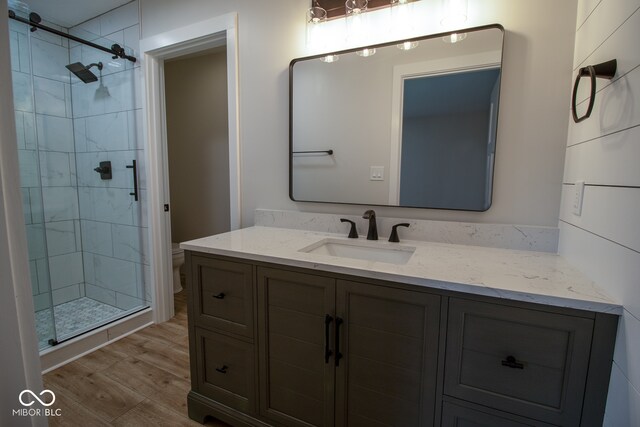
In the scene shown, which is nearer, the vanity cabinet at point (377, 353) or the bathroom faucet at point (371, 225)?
the vanity cabinet at point (377, 353)

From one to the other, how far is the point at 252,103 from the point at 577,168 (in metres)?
1.64

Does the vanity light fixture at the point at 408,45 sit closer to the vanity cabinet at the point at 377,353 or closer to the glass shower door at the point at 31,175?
the vanity cabinet at the point at 377,353

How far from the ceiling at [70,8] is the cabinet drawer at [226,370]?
8.19 ft

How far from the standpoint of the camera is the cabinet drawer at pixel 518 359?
2.67ft

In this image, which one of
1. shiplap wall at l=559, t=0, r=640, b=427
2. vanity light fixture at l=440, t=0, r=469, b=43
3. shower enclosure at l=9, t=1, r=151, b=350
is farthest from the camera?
shower enclosure at l=9, t=1, r=151, b=350

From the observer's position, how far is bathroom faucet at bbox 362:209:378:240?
1.49 m

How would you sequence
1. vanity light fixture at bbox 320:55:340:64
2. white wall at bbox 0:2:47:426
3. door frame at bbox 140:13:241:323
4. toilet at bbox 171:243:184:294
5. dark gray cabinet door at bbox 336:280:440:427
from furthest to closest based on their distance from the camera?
toilet at bbox 171:243:184:294 → door frame at bbox 140:13:241:323 → vanity light fixture at bbox 320:55:340:64 → dark gray cabinet door at bbox 336:280:440:427 → white wall at bbox 0:2:47:426

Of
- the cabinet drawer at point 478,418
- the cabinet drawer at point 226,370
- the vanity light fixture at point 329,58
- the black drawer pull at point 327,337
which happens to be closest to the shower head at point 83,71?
the vanity light fixture at point 329,58

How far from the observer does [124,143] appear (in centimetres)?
236

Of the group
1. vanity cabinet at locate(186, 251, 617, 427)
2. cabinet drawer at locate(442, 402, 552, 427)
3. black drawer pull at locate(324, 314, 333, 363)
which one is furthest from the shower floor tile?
cabinet drawer at locate(442, 402, 552, 427)

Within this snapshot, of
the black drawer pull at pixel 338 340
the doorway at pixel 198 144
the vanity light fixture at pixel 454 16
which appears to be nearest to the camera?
the black drawer pull at pixel 338 340

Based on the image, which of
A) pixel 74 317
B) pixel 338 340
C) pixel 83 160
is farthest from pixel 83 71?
pixel 338 340

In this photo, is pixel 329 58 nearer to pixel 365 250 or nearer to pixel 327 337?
pixel 365 250

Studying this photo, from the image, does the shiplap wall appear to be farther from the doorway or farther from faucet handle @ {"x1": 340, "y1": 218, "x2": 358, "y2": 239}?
the doorway
